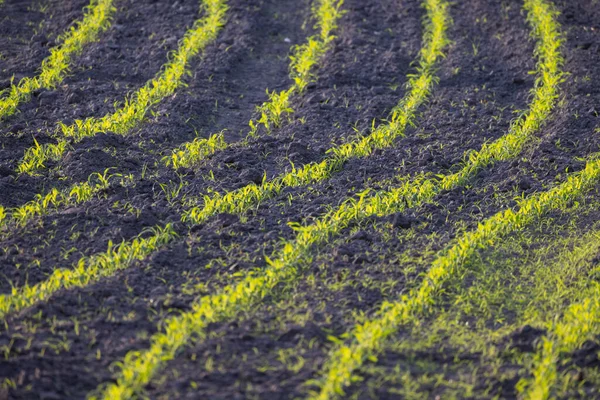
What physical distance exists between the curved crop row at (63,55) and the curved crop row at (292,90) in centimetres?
152

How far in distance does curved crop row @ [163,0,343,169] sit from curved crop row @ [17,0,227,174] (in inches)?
23.6

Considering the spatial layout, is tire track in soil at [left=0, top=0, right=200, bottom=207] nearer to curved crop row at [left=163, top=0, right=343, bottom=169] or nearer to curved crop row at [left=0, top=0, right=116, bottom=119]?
curved crop row at [left=0, top=0, right=116, bottom=119]

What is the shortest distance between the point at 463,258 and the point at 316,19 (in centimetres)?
415

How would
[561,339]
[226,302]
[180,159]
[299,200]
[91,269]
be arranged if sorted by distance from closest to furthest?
[561,339] → [226,302] → [91,269] → [299,200] → [180,159]

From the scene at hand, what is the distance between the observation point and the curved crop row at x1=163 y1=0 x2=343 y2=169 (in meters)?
5.65

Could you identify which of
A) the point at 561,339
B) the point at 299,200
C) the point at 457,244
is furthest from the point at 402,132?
the point at 561,339

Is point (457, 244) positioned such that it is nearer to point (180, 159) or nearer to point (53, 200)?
point (180, 159)

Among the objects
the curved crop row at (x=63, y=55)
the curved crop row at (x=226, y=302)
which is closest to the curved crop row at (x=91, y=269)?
the curved crop row at (x=226, y=302)

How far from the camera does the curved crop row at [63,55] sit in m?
6.27

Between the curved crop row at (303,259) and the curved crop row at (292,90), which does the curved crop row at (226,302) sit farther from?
the curved crop row at (292,90)

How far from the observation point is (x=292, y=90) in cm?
664

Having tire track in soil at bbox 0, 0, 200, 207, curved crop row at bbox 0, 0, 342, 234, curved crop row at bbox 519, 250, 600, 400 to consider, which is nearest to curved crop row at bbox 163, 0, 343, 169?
curved crop row at bbox 0, 0, 342, 234

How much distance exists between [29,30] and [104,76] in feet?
4.53

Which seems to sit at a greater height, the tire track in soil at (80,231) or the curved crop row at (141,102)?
the curved crop row at (141,102)
